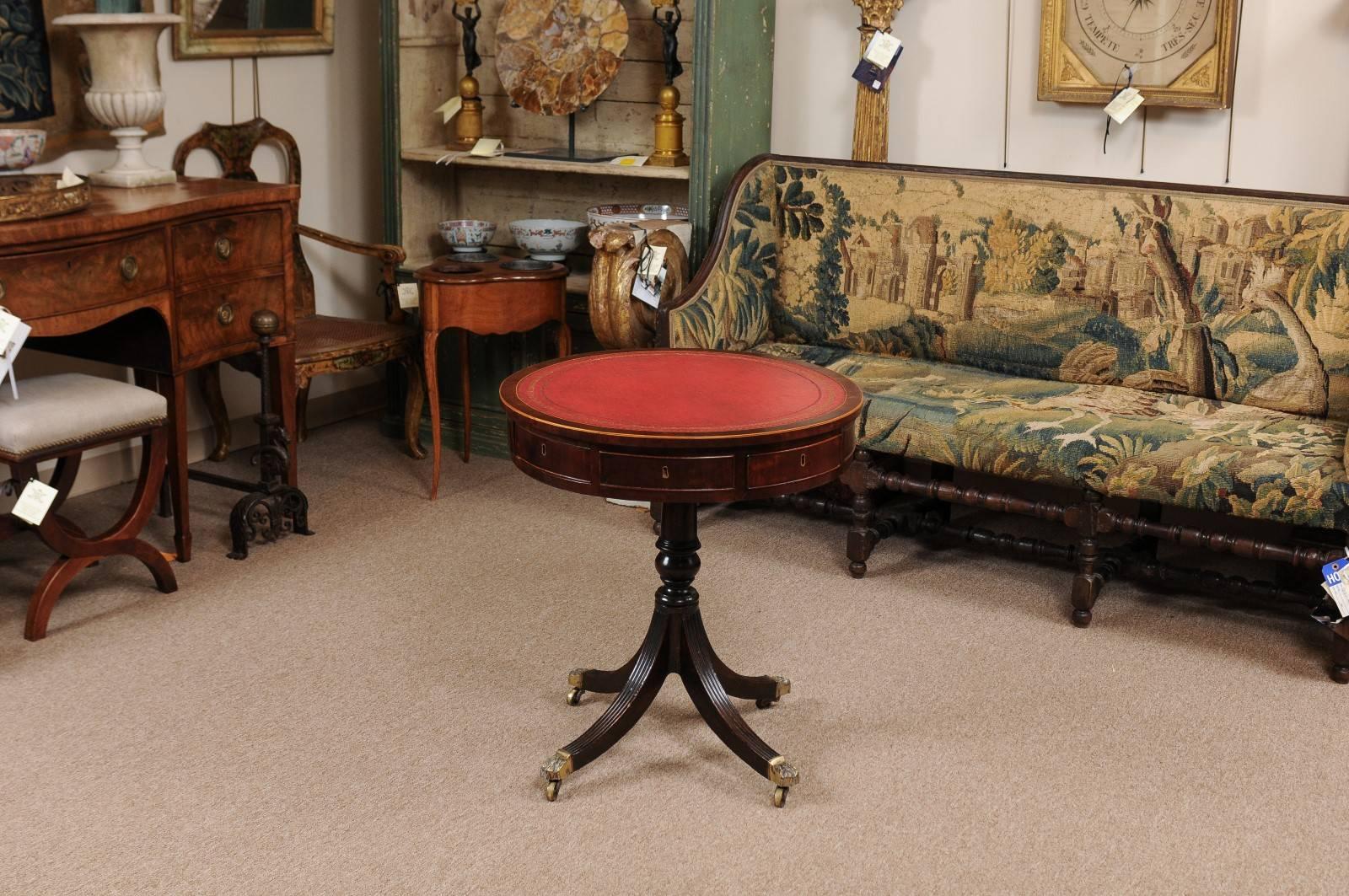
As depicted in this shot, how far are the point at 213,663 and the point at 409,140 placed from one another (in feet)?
7.83

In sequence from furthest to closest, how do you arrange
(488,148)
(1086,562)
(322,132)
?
(322,132) < (488,148) < (1086,562)

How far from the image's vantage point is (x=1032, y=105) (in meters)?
4.48

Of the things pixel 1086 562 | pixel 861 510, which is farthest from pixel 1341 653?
pixel 861 510

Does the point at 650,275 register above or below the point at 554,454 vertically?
above

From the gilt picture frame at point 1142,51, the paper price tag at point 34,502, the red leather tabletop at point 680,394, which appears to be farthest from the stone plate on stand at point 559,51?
the paper price tag at point 34,502

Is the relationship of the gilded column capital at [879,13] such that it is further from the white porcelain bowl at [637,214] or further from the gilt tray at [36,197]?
the gilt tray at [36,197]

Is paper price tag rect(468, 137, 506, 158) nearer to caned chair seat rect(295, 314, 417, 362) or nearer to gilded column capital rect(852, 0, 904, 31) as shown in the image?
caned chair seat rect(295, 314, 417, 362)

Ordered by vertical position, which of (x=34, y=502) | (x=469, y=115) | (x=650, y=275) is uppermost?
(x=469, y=115)

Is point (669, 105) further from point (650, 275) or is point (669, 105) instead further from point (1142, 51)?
point (1142, 51)

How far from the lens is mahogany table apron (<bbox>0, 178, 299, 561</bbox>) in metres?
3.53

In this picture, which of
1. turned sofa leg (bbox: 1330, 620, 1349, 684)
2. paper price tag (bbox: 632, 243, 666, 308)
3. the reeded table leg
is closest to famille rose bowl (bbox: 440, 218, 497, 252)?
paper price tag (bbox: 632, 243, 666, 308)

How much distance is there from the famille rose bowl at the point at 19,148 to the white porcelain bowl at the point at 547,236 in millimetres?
1639

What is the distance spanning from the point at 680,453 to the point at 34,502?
70.9 inches

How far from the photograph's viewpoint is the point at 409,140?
5.18m
